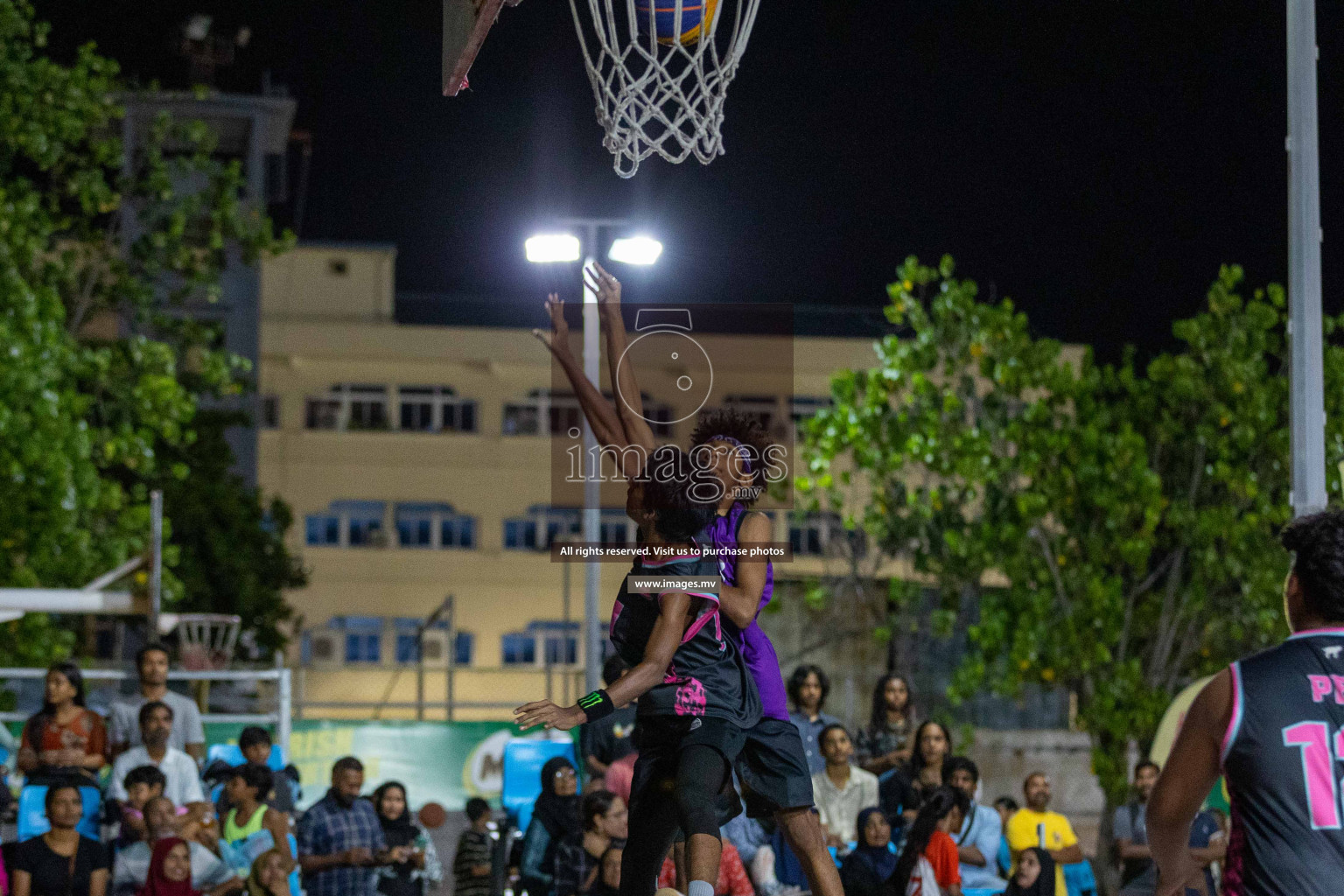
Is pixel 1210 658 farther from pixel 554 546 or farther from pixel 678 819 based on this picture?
pixel 678 819

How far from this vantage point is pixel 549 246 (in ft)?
33.4

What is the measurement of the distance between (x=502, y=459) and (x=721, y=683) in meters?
31.9

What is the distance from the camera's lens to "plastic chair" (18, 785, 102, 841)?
9617mm

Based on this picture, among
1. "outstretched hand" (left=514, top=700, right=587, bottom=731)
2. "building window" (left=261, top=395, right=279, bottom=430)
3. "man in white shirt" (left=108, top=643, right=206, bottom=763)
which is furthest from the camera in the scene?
"building window" (left=261, top=395, right=279, bottom=430)

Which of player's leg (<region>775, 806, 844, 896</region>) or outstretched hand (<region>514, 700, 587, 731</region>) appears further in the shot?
player's leg (<region>775, 806, 844, 896</region>)

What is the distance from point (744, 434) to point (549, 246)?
14.9ft

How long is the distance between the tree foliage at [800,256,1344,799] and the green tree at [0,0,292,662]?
812 cm

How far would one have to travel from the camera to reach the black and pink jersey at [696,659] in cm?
550

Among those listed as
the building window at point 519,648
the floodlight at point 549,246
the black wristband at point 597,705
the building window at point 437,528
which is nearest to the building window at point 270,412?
the building window at point 437,528

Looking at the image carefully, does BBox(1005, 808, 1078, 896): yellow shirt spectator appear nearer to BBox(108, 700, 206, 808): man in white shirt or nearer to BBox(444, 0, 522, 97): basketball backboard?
BBox(108, 700, 206, 808): man in white shirt

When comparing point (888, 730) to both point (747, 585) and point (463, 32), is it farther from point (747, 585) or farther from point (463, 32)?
point (463, 32)

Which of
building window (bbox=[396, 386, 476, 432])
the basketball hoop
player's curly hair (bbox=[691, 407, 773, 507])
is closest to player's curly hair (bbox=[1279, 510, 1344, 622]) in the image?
player's curly hair (bbox=[691, 407, 773, 507])

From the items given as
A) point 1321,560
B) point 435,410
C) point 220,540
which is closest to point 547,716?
point 1321,560

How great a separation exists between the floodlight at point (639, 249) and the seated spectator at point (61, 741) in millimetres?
4585
